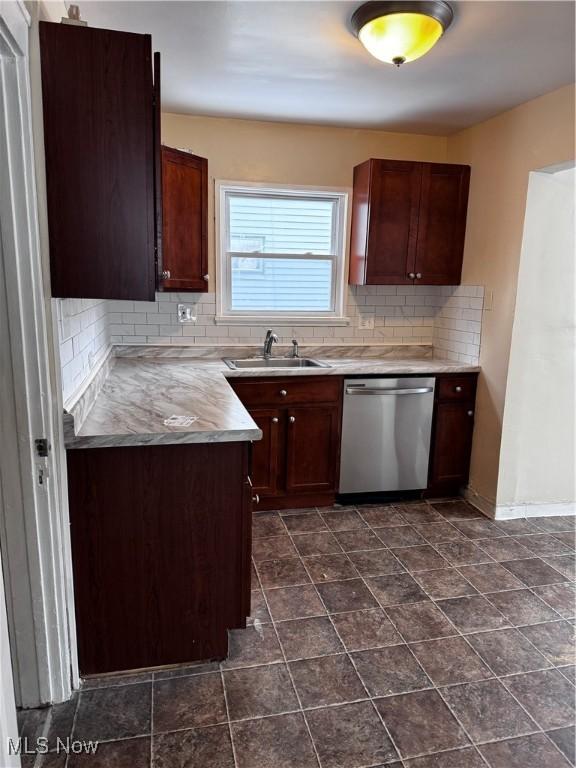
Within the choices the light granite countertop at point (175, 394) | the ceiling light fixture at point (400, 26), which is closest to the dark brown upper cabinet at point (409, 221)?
the light granite countertop at point (175, 394)

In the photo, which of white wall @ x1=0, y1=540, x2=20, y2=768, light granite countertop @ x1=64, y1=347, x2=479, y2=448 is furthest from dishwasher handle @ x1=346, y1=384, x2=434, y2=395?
white wall @ x1=0, y1=540, x2=20, y2=768

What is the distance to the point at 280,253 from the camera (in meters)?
3.80

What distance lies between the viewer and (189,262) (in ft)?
10.9

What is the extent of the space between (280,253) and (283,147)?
71cm

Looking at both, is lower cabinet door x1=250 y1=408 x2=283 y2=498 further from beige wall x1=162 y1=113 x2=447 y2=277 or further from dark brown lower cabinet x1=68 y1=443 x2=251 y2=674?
→ dark brown lower cabinet x1=68 y1=443 x2=251 y2=674

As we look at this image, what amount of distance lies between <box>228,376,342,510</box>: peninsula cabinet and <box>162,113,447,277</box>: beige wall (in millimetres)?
1058

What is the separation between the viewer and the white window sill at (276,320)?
147 inches

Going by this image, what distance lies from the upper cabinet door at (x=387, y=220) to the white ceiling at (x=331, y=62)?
0.34 metres

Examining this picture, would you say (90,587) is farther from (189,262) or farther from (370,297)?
(370,297)

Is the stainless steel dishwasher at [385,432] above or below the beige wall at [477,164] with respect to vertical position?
below

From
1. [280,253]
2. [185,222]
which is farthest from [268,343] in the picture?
[185,222]

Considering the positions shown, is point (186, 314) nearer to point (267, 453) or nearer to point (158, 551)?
Answer: point (267, 453)

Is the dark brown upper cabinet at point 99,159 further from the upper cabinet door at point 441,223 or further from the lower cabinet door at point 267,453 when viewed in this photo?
the upper cabinet door at point 441,223

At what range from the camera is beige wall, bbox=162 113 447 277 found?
3.49m
